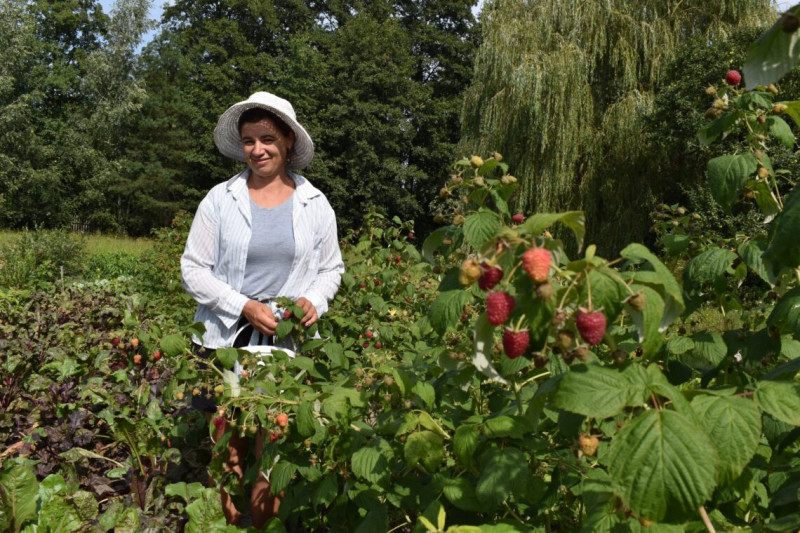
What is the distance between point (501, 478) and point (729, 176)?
2.74 ft

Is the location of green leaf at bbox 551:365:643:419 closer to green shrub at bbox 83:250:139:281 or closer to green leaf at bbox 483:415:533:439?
green leaf at bbox 483:415:533:439

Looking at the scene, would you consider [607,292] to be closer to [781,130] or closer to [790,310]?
[790,310]

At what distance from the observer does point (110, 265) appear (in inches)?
444

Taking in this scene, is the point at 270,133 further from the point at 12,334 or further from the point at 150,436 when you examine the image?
the point at 12,334

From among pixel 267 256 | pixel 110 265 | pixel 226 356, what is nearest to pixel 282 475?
pixel 226 356

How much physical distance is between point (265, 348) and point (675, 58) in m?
12.7

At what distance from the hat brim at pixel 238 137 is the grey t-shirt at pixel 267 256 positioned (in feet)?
1.07

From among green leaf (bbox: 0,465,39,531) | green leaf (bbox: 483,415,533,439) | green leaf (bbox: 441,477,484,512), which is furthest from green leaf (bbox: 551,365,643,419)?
green leaf (bbox: 0,465,39,531)

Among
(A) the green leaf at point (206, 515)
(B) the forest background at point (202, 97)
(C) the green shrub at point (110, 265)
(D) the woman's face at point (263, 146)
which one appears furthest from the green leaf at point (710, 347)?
(B) the forest background at point (202, 97)

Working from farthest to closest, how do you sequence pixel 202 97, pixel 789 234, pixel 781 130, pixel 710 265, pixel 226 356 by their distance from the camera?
pixel 202 97
pixel 226 356
pixel 781 130
pixel 710 265
pixel 789 234

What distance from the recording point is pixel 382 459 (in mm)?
1338

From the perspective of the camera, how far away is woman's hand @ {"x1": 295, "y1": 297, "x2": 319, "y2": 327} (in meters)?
2.24

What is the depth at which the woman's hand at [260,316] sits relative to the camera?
2199 millimetres

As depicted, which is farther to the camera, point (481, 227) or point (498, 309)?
point (481, 227)
